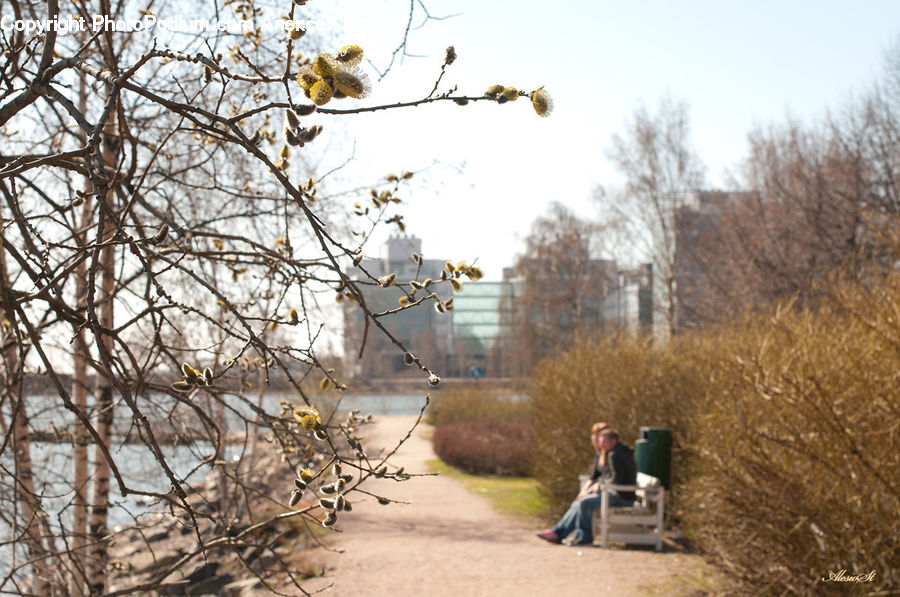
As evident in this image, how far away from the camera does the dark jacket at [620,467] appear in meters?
8.76

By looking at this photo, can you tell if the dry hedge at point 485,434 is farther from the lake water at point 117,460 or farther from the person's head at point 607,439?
the person's head at point 607,439

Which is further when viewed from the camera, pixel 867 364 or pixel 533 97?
pixel 867 364

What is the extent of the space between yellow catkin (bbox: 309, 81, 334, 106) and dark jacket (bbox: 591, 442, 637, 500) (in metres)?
7.60

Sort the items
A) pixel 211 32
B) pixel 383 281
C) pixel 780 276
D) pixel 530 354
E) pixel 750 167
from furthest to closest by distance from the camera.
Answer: pixel 530 354 < pixel 750 167 < pixel 780 276 < pixel 211 32 < pixel 383 281

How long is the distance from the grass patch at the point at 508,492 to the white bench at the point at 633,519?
1737 millimetres

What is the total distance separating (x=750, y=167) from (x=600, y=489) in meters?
17.1

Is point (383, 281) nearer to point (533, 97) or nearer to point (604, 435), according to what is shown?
point (533, 97)

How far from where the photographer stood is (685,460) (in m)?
9.62

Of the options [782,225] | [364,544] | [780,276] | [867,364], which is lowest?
[364,544]

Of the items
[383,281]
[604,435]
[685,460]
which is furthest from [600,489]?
[383,281]

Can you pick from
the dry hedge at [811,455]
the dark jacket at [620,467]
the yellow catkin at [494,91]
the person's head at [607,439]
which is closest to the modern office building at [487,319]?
the person's head at [607,439]

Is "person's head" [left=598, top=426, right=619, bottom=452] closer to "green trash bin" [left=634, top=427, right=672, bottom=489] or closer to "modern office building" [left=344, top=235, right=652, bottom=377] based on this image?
"green trash bin" [left=634, top=427, right=672, bottom=489]

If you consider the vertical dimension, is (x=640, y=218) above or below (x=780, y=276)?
above

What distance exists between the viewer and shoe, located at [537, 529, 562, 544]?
354 inches
